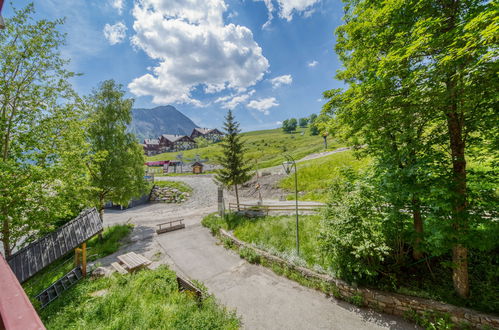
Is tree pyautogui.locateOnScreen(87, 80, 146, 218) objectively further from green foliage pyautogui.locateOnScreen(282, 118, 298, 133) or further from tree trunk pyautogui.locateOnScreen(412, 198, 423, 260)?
green foliage pyautogui.locateOnScreen(282, 118, 298, 133)

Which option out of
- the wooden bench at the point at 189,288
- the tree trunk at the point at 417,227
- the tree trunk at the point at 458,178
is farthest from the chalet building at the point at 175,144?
the tree trunk at the point at 458,178

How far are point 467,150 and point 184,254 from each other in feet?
48.3

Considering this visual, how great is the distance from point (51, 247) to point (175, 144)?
108072mm

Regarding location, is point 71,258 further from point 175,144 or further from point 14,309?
point 175,144

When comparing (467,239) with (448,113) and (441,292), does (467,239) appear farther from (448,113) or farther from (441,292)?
(448,113)

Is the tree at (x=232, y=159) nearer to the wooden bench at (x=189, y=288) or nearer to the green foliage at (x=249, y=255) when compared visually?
the green foliage at (x=249, y=255)

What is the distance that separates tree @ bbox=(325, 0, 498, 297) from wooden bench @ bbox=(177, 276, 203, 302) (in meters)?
7.69

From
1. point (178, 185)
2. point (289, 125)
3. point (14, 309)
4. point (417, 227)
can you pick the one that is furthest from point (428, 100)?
point (289, 125)

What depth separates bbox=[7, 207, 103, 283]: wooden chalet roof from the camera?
9.80 metres

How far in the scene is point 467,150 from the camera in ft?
21.4

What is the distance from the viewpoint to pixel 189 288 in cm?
805

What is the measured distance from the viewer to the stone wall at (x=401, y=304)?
5.99 m

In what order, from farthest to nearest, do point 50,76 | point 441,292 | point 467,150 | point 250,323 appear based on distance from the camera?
1. point 50,76
2. point 250,323
3. point 441,292
4. point 467,150

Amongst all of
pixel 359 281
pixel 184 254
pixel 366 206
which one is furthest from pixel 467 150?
pixel 184 254
